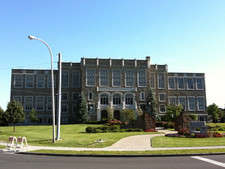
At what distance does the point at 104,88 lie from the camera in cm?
5134

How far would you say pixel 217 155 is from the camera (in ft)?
38.9

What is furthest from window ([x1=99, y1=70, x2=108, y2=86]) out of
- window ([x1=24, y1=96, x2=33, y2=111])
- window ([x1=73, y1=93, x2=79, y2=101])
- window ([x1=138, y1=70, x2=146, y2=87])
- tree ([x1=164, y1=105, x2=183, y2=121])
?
window ([x1=24, y1=96, x2=33, y2=111])

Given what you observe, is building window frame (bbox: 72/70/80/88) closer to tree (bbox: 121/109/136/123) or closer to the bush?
tree (bbox: 121/109/136/123)

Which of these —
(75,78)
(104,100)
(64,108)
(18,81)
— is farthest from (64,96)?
(18,81)

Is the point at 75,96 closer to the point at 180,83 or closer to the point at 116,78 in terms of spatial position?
the point at 116,78

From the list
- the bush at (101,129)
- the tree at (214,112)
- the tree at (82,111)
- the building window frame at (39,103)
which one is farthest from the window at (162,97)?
the building window frame at (39,103)

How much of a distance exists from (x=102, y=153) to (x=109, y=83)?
39.9 metres

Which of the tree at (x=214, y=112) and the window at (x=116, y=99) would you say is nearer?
the window at (x=116, y=99)

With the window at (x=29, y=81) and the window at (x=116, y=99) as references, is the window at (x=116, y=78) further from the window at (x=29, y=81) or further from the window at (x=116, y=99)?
the window at (x=29, y=81)

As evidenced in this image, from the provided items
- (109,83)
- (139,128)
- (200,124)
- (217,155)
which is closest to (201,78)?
(109,83)

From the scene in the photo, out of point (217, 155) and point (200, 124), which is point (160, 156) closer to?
point (217, 155)

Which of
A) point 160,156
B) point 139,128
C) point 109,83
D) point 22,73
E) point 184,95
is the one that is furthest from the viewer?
point 184,95

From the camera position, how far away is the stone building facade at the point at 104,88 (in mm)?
51281

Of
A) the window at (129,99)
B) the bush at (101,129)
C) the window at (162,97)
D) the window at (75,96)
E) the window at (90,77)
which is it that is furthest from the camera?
the window at (162,97)
